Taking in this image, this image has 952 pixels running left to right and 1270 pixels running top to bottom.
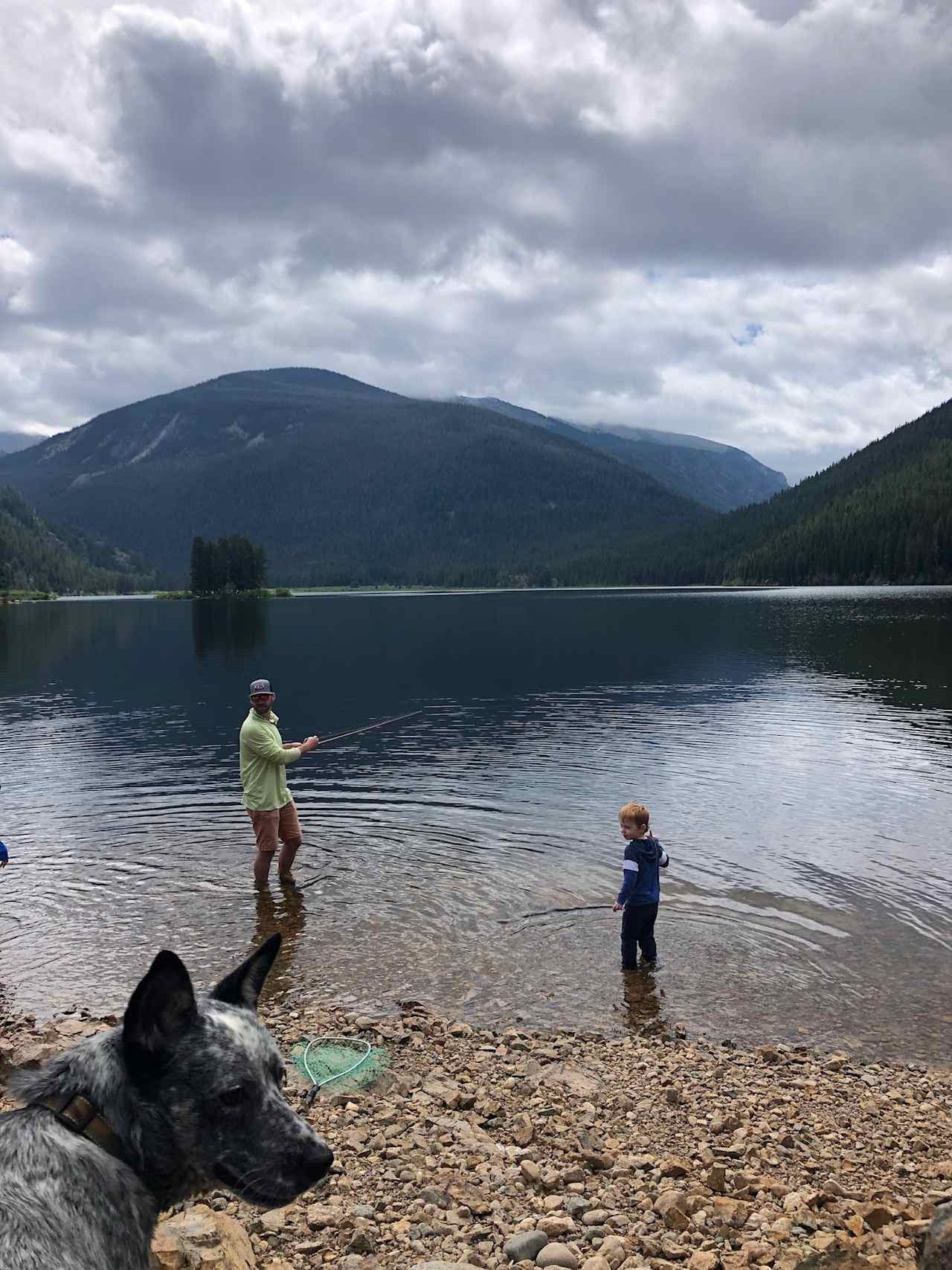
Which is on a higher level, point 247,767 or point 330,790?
point 247,767

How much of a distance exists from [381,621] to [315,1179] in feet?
382

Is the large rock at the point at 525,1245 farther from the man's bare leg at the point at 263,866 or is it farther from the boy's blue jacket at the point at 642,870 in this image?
the man's bare leg at the point at 263,866

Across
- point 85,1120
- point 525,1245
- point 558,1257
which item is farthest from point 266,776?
point 85,1120

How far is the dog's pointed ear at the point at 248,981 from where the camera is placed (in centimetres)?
334

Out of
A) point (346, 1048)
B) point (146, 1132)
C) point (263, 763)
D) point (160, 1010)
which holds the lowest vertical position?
point (346, 1048)

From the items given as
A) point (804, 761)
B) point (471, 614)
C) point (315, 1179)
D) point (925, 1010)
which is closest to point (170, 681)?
point (804, 761)

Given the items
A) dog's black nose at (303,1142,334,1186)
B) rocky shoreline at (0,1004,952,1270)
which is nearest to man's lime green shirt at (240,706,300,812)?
rocky shoreline at (0,1004,952,1270)

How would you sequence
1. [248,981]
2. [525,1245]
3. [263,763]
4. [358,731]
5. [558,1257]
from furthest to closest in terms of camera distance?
[358,731] < [263,763] < [525,1245] < [558,1257] < [248,981]

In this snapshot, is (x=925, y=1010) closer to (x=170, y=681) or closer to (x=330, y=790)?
(x=330, y=790)

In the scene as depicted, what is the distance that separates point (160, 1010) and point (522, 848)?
16.2 meters

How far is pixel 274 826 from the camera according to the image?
1526 centimetres

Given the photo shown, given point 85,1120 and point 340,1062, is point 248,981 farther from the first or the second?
point 340,1062

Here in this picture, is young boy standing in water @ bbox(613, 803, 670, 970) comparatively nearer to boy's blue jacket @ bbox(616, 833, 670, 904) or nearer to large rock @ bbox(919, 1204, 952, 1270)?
boy's blue jacket @ bbox(616, 833, 670, 904)

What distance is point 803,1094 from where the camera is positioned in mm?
8594
